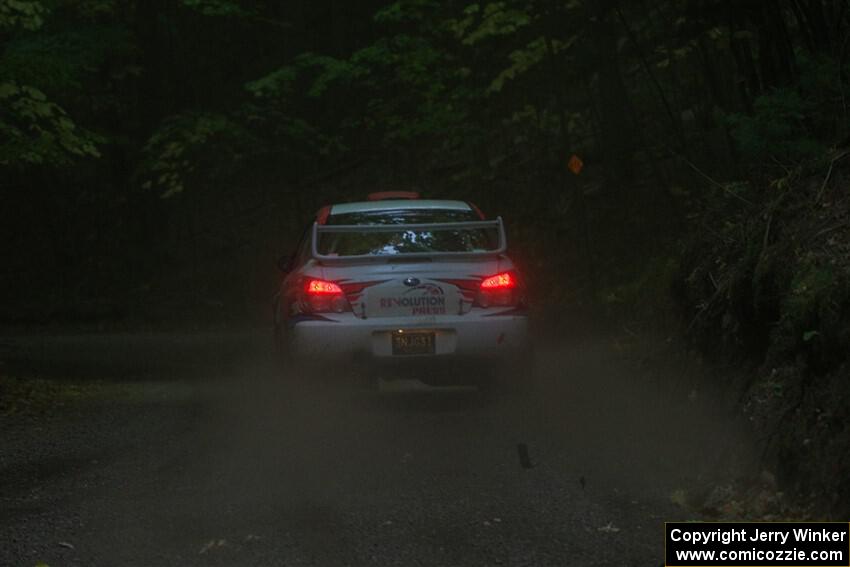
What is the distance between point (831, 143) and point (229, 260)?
828 inches

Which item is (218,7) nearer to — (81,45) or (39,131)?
(81,45)

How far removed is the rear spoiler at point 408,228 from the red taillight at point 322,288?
0.22m

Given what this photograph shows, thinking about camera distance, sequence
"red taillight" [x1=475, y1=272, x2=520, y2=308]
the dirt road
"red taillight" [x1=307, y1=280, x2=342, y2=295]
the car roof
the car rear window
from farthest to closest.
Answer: the car roof → the car rear window → "red taillight" [x1=475, y1=272, x2=520, y2=308] → "red taillight" [x1=307, y1=280, x2=342, y2=295] → the dirt road

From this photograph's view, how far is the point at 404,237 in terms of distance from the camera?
452 inches

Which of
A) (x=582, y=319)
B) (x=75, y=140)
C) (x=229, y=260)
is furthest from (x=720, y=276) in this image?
(x=229, y=260)

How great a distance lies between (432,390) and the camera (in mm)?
12398

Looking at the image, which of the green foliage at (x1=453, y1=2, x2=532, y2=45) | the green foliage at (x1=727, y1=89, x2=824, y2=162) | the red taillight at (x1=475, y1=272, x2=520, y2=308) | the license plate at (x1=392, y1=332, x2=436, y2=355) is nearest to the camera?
the green foliage at (x1=727, y1=89, x2=824, y2=162)

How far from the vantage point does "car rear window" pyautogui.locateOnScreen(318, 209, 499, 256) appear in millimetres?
11398

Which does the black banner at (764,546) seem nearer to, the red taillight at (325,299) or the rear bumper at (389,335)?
the rear bumper at (389,335)

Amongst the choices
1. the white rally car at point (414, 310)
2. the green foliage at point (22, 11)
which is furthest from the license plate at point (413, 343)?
the green foliage at point (22, 11)

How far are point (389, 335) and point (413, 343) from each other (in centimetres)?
20

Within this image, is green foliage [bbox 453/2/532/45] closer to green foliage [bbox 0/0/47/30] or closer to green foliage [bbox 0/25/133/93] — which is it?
green foliage [bbox 0/25/133/93]

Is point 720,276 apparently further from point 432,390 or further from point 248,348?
point 248,348

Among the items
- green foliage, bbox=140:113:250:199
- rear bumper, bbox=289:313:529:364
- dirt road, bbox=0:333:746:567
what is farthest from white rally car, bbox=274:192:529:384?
green foliage, bbox=140:113:250:199
